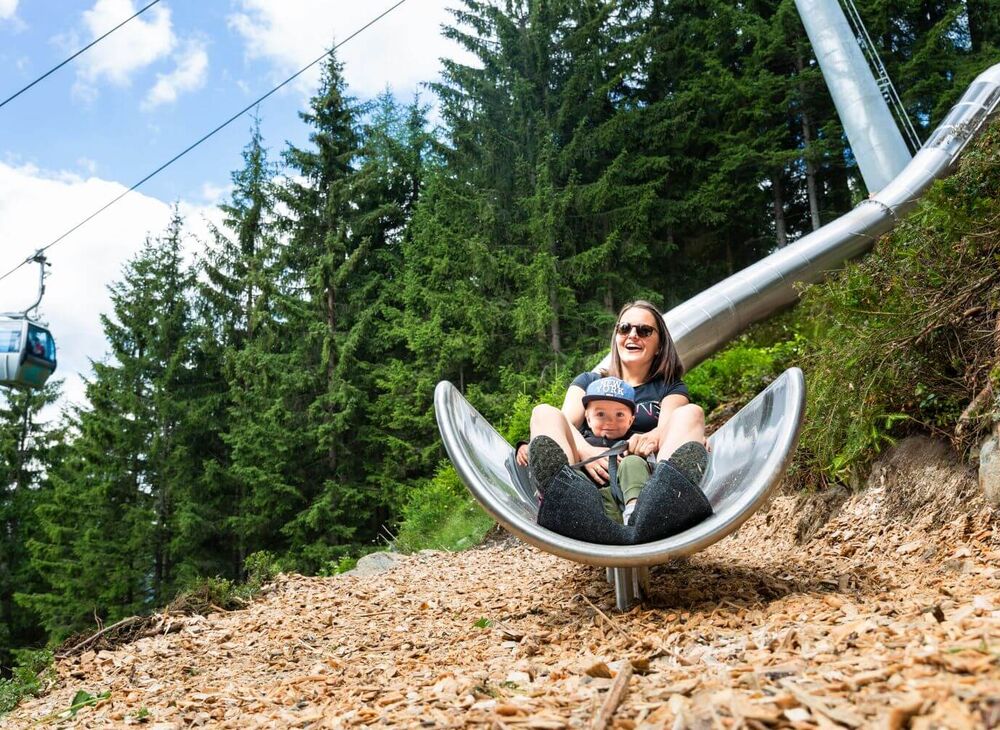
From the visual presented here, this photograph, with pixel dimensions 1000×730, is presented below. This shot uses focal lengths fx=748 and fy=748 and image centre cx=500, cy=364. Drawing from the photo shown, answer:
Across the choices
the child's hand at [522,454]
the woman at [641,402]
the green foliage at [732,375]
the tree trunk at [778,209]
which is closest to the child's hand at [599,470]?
the woman at [641,402]

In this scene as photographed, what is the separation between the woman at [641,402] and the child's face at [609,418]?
0.21 feet

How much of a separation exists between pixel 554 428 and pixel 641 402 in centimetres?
58

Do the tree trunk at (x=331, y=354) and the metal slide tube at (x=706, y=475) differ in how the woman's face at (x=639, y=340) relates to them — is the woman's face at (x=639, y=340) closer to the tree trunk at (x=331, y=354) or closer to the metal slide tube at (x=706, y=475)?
the metal slide tube at (x=706, y=475)

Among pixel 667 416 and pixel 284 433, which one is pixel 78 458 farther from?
pixel 667 416

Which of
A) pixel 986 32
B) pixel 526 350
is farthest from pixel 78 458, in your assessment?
pixel 986 32

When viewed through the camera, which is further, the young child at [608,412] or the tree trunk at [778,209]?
the tree trunk at [778,209]

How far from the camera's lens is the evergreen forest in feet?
38.0

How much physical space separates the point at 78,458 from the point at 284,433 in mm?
4915

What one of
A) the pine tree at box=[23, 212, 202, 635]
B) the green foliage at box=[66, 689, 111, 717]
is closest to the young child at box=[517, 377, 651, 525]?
the green foliage at box=[66, 689, 111, 717]

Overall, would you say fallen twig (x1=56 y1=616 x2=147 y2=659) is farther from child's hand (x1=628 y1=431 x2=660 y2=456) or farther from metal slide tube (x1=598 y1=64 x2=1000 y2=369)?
metal slide tube (x1=598 y1=64 x2=1000 y2=369)

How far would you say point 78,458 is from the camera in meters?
15.2

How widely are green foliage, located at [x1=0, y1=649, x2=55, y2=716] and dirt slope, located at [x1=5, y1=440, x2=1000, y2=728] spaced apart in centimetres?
10

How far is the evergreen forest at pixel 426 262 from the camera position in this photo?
11586 mm

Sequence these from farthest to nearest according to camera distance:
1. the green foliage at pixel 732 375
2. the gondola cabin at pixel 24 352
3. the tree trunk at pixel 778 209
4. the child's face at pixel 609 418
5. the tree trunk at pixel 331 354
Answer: the tree trunk at pixel 331 354 < the tree trunk at pixel 778 209 < the gondola cabin at pixel 24 352 < the green foliage at pixel 732 375 < the child's face at pixel 609 418
